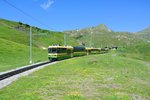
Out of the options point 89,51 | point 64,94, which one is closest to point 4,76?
point 64,94

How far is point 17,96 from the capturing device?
1956 cm

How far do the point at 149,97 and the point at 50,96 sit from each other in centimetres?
600

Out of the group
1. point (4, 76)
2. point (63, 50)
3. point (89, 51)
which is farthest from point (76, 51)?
point (4, 76)

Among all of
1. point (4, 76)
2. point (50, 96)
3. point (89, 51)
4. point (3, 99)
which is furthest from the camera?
point (89, 51)

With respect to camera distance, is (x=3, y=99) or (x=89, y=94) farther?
(x=89, y=94)

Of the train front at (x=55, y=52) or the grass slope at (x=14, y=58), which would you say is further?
the train front at (x=55, y=52)

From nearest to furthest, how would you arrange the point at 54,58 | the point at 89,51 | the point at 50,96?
the point at 50,96, the point at 54,58, the point at 89,51

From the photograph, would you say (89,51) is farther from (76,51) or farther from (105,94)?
(105,94)

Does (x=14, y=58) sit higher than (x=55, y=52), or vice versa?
(x=55, y=52)

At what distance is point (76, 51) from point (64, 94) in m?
70.0

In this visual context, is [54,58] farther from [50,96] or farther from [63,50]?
[50,96]

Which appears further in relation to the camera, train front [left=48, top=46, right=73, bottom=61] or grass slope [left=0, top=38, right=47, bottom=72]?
train front [left=48, top=46, right=73, bottom=61]

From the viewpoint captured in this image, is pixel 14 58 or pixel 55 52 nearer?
pixel 55 52

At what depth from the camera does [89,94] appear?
2080 cm
